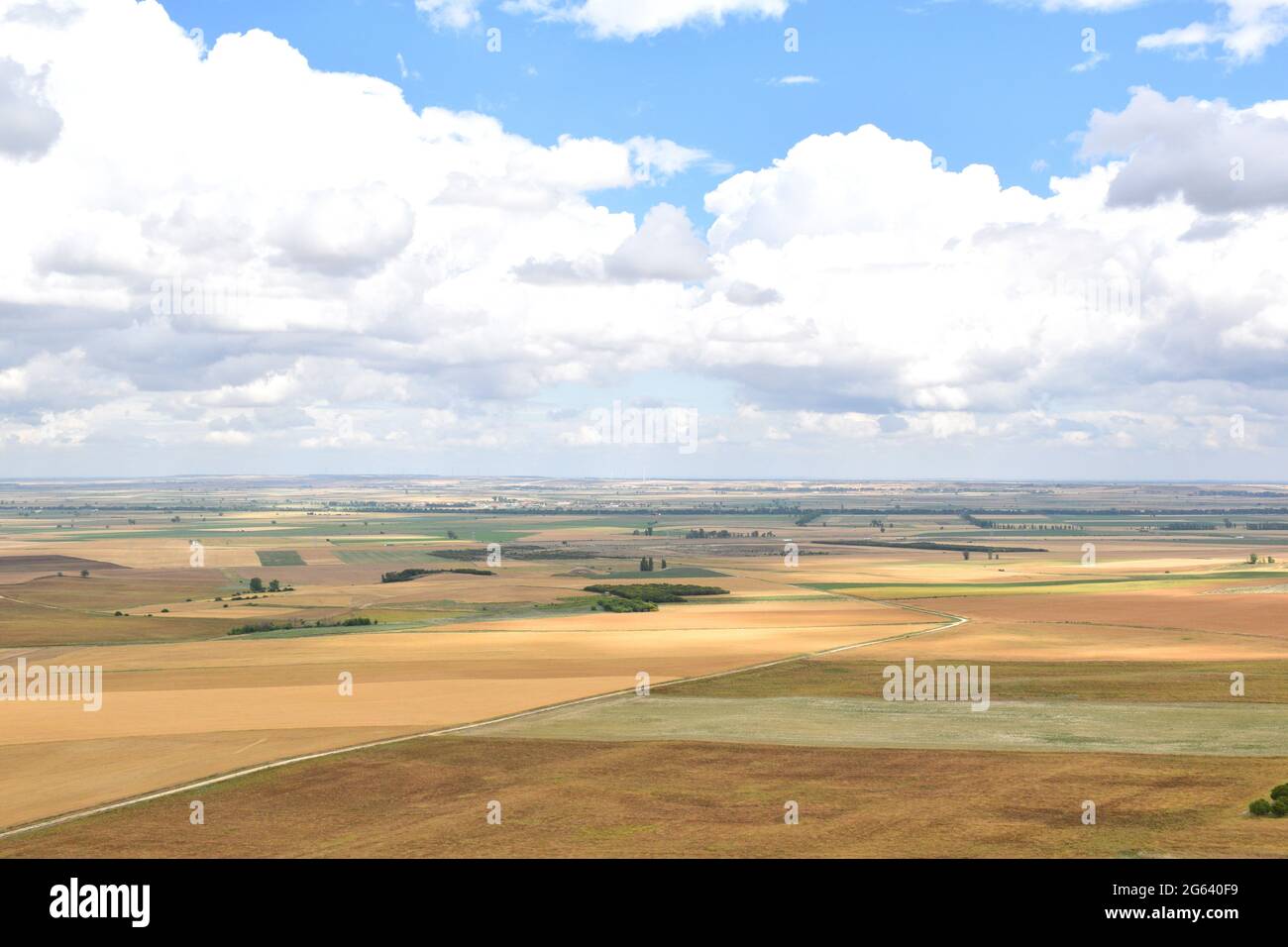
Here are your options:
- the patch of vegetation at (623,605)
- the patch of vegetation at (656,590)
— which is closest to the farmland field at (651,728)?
the patch of vegetation at (623,605)

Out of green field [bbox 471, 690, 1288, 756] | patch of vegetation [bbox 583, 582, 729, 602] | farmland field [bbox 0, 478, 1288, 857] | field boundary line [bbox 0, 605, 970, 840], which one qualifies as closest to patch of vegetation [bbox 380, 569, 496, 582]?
patch of vegetation [bbox 583, 582, 729, 602]

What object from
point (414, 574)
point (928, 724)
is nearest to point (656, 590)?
point (414, 574)

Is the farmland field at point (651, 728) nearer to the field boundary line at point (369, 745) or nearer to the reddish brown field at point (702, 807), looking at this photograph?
the reddish brown field at point (702, 807)

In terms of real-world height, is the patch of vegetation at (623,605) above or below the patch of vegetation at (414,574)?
below

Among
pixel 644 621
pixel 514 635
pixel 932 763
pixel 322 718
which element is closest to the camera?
pixel 932 763
